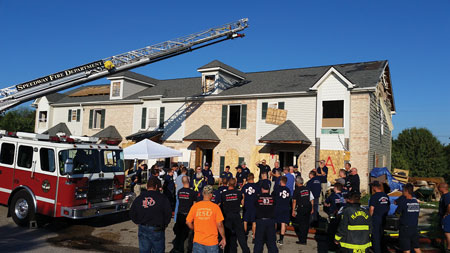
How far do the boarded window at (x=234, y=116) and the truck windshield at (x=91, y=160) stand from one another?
12.4 metres

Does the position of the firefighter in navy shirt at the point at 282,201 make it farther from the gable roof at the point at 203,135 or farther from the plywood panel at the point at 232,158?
the gable roof at the point at 203,135

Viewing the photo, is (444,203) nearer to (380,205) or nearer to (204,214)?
(380,205)

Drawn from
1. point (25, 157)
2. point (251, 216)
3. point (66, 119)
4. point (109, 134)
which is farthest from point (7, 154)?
point (66, 119)

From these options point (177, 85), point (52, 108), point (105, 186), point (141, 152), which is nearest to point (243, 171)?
point (141, 152)

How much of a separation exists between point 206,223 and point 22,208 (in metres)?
6.93

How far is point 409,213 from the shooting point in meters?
6.77

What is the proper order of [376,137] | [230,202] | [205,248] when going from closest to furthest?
[205,248], [230,202], [376,137]

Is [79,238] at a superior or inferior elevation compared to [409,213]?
inferior

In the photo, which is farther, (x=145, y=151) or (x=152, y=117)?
(x=152, y=117)

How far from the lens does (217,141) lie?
21.8 meters

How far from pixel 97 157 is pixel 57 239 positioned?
245 centimetres

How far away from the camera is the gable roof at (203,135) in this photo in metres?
21.5

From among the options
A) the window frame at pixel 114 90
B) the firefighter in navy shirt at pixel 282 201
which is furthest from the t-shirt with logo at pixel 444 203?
the window frame at pixel 114 90

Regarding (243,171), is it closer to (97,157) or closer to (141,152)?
(141,152)
